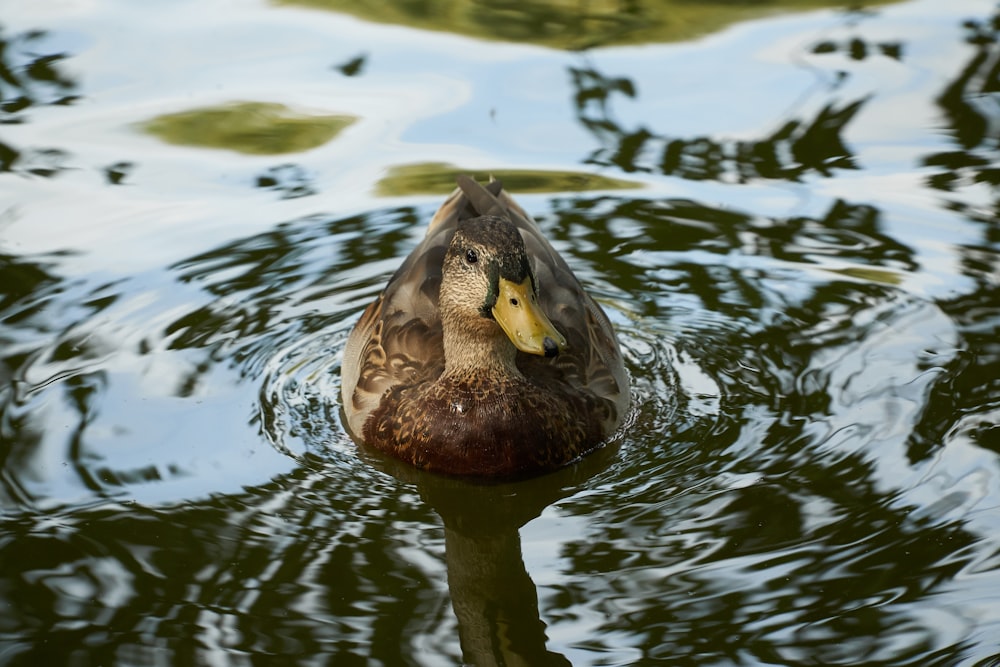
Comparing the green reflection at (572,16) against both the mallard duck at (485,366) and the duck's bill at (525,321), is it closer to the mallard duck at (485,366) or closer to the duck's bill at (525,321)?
the mallard duck at (485,366)

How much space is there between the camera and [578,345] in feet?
23.9

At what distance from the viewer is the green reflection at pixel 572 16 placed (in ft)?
40.3

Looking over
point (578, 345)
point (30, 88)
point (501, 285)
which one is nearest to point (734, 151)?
point (578, 345)

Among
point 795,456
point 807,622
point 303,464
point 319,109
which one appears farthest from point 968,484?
point 319,109

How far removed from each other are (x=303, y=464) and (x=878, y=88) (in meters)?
5.98

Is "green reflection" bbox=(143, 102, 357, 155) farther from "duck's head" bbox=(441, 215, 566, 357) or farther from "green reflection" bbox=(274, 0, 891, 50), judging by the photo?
"duck's head" bbox=(441, 215, 566, 357)

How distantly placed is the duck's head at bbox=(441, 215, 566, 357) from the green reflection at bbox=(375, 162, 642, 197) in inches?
123

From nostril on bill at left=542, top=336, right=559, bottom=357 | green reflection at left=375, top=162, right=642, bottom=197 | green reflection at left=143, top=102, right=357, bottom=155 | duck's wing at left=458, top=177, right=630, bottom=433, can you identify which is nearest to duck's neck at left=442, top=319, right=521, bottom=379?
duck's wing at left=458, top=177, right=630, bottom=433

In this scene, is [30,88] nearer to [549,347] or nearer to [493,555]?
[549,347]

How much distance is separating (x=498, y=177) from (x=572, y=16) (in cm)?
317

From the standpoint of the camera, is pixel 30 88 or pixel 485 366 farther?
pixel 30 88

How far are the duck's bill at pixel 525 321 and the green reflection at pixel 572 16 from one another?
232 inches

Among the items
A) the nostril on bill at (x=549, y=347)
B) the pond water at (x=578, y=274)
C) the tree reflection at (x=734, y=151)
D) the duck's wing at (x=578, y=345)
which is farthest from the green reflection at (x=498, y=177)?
the nostril on bill at (x=549, y=347)

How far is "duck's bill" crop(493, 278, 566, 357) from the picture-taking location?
21.0 ft
